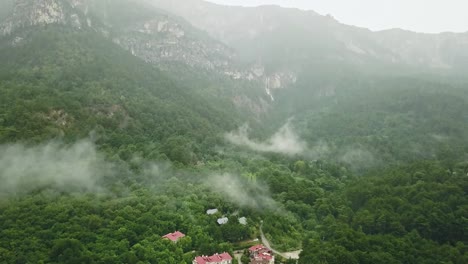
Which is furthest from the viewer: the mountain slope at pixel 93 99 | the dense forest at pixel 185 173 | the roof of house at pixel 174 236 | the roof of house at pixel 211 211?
the mountain slope at pixel 93 99

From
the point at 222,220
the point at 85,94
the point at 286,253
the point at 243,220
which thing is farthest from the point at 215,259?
the point at 85,94

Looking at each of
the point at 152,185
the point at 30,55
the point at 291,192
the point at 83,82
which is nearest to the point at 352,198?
the point at 291,192

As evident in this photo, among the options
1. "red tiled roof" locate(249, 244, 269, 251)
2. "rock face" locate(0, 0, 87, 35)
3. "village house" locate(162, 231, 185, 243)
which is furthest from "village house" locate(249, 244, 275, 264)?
"rock face" locate(0, 0, 87, 35)

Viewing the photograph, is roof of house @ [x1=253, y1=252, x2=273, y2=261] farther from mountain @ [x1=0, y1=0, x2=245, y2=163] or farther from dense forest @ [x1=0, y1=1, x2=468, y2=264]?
mountain @ [x1=0, y1=0, x2=245, y2=163]

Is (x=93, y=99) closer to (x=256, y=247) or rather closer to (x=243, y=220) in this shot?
(x=243, y=220)

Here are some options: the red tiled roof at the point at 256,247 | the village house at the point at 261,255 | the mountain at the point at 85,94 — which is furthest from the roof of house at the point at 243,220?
the mountain at the point at 85,94

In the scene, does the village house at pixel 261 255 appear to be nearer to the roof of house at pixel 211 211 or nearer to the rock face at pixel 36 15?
the roof of house at pixel 211 211

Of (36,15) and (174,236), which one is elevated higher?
(36,15)
